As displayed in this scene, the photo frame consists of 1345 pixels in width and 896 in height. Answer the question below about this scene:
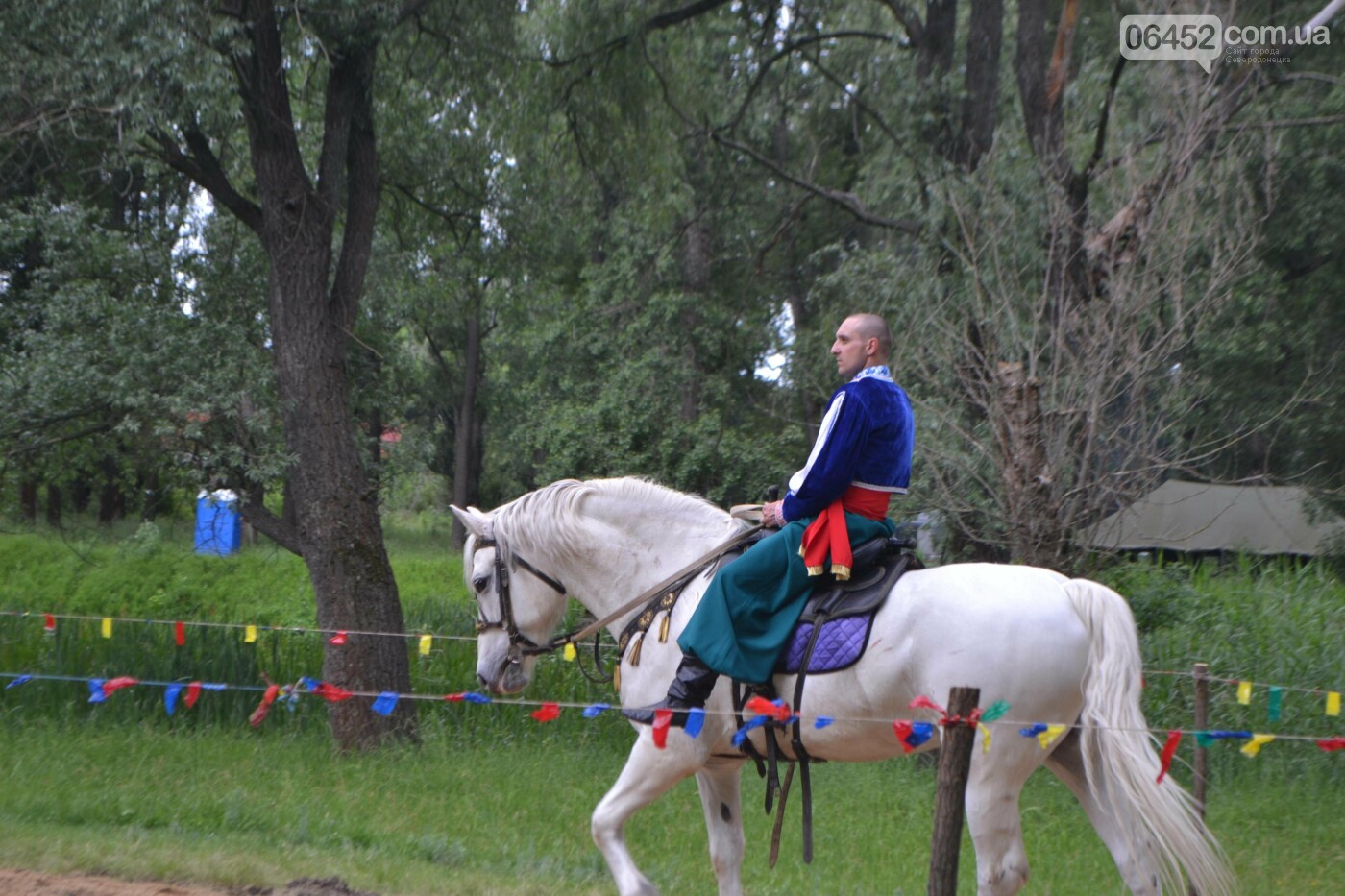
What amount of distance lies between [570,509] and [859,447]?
1.43 m

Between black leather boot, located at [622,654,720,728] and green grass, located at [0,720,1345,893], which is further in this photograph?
green grass, located at [0,720,1345,893]

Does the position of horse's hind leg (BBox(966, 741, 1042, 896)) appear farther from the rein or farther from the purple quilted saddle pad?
the rein

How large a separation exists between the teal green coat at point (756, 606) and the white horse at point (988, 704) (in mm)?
199

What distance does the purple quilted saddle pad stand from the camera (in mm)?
4484

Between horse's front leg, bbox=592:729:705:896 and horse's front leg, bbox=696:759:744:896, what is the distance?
33 cm

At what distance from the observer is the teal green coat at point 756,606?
4566mm

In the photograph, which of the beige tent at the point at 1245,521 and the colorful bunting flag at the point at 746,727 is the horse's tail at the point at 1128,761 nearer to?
the colorful bunting flag at the point at 746,727

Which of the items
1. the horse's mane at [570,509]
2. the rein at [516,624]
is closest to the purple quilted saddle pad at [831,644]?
the horse's mane at [570,509]

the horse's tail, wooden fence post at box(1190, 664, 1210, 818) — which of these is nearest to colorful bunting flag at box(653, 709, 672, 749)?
the horse's tail

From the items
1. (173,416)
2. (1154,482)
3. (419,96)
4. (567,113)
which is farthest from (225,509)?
(1154,482)

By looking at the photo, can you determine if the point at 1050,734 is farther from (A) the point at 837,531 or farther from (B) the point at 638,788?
(B) the point at 638,788

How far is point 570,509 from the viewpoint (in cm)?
529

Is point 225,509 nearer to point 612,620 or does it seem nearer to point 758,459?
point 612,620

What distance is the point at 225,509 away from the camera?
9984 mm
